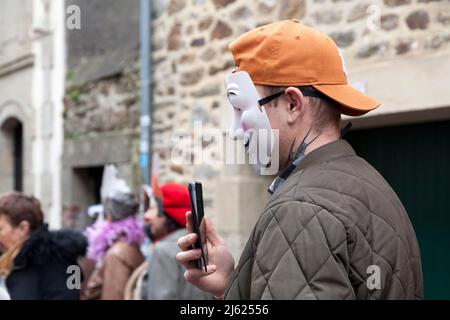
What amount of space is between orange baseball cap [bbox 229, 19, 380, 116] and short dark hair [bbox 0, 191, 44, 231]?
7.76 feet

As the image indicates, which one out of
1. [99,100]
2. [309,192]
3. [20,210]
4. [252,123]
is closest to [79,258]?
[20,210]

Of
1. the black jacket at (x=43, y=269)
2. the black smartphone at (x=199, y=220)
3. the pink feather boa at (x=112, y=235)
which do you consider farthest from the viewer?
the pink feather boa at (x=112, y=235)

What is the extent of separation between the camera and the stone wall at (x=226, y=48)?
12.7 feet

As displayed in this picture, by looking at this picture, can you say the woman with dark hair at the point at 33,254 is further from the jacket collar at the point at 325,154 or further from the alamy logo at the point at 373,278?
the alamy logo at the point at 373,278

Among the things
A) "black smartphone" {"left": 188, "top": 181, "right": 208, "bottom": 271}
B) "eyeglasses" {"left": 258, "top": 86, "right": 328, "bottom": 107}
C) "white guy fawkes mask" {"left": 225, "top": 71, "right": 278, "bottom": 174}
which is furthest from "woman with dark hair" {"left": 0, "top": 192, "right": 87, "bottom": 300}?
"eyeglasses" {"left": 258, "top": 86, "right": 328, "bottom": 107}

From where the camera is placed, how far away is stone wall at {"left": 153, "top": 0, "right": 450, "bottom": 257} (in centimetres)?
387

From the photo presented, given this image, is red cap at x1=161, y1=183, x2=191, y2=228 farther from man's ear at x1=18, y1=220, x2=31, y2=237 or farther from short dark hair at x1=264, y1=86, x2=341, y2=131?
short dark hair at x1=264, y1=86, x2=341, y2=131

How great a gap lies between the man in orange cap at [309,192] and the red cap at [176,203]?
7.42 ft

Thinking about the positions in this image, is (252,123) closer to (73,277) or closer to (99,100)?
(73,277)

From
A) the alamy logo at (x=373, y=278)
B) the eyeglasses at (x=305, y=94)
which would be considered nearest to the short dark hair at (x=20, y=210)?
the eyeglasses at (x=305, y=94)

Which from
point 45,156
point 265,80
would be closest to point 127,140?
point 45,156

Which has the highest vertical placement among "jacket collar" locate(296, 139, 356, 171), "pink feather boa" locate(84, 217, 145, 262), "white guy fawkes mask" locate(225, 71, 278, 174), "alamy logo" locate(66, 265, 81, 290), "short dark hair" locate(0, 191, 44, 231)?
"white guy fawkes mask" locate(225, 71, 278, 174)

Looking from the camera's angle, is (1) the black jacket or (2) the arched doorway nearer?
(1) the black jacket
